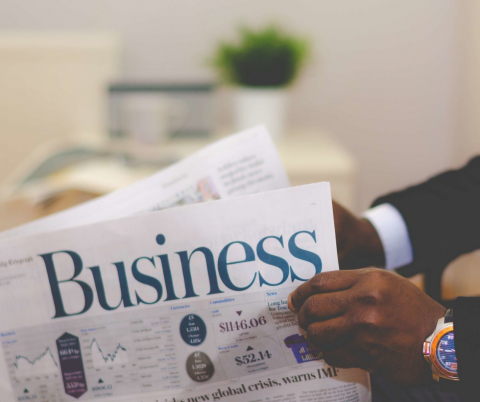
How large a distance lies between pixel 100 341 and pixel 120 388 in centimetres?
5

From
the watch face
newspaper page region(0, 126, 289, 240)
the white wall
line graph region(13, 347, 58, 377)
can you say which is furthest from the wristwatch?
the white wall

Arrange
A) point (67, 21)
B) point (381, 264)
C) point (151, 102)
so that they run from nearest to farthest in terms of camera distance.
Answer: point (381, 264)
point (151, 102)
point (67, 21)

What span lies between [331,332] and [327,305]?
22 mm

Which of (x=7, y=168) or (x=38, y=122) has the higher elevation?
(x=38, y=122)

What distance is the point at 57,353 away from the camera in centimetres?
43

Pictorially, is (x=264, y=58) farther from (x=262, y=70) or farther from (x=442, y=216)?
(x=442, y=216)

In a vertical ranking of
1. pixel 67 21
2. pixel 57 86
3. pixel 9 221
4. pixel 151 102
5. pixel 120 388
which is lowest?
pixel 120 388

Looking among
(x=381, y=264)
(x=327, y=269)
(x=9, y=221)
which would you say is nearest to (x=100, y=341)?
(x=327, y=269)

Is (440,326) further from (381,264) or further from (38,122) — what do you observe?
(38,122)

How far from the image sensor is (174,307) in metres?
0.42

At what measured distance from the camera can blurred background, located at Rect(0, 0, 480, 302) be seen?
141 centimetres

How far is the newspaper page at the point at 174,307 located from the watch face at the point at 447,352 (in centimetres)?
8

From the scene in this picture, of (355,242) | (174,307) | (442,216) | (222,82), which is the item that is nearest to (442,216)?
(442,216)

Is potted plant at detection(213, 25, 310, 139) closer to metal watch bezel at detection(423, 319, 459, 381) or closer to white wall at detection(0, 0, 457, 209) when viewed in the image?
white wall at detection(0, 0, 457, 209)
